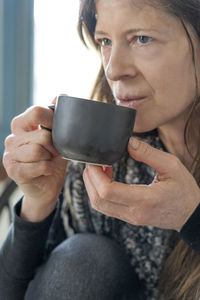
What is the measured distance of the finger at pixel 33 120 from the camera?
86 cm

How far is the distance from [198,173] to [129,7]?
461 mm

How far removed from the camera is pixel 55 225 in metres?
1.19

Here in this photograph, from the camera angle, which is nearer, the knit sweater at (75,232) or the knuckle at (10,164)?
the knuckle at (10,164)

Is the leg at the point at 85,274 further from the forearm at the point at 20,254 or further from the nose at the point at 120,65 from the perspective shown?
the nose at the point at 120,65

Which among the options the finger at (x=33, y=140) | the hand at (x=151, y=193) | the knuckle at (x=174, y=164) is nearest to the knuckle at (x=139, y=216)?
the hand at (x=151, y=193)

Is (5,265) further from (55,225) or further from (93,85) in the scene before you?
(93,85)

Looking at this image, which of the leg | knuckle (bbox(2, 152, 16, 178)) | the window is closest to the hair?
the leg

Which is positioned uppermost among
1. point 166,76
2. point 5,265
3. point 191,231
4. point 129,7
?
point 129,7

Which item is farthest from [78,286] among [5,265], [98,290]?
[5,265]

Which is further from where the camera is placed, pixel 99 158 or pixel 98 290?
pixel 98 290

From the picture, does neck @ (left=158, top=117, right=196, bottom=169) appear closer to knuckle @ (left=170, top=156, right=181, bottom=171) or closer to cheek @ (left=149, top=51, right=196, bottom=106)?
cheek @ (left=149, top=51, right=196, bottom=106)

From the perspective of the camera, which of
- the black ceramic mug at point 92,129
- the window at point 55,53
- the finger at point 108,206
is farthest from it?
the window at point 55,53

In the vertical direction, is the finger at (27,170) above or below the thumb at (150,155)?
below

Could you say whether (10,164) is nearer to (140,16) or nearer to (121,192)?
(121,192)
